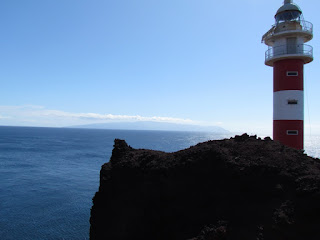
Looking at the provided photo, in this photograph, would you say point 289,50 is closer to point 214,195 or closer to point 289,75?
point 289,75

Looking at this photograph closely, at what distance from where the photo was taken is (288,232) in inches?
247

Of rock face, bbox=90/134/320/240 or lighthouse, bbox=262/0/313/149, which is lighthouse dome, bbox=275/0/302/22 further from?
rock face, bbox=90/134/320/240

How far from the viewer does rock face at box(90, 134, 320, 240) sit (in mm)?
6621

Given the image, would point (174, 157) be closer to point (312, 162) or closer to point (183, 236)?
point (183, 236)

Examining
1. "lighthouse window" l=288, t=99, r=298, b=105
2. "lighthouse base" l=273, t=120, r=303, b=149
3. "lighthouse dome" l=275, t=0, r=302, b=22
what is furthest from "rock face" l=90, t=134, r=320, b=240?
"lighthouse dome" l=275, t=0, r=302, b=22

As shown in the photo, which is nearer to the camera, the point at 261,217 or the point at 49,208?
the point at 261,217

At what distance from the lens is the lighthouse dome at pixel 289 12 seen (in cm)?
1964

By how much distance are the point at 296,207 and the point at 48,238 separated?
20450mm

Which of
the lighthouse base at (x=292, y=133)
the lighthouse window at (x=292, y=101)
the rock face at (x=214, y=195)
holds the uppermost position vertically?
the lighthouse window at (x=292, y=101)

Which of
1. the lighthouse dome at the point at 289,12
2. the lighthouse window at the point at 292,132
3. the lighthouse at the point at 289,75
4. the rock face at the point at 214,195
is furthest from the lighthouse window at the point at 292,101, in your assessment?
the rock face at the point at 214,195

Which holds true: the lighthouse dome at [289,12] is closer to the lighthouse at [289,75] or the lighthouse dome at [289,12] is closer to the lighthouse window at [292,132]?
the lighthouse at [289,75]

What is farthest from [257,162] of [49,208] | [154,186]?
[49,208]

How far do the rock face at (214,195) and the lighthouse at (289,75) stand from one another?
32.6 feet

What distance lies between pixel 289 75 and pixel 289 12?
5431mm
